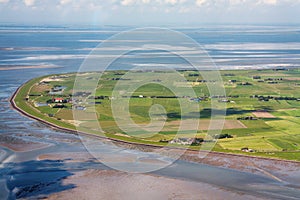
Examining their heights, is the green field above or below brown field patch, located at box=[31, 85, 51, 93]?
below

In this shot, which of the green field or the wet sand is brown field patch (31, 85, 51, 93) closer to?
the green field

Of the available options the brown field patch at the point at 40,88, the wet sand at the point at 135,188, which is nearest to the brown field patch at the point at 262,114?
the wet sand at the point at 135,188

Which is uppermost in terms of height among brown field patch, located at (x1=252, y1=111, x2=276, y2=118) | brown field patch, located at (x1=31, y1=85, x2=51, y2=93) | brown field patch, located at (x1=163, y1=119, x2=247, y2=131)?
brown field patch, located at (x1=31, y1=85, x2=51, y2=93)

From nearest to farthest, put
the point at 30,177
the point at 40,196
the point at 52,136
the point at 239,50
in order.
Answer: the point at 40,196, the point at 30,177, the point at 52,136, the point at 239,50

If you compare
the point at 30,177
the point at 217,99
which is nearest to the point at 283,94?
the point at 217,99

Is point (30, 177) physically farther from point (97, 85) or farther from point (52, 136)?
point (97, 85)

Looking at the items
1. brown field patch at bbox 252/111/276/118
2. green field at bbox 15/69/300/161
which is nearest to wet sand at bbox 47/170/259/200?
green field at bbox 15/69/300/161
